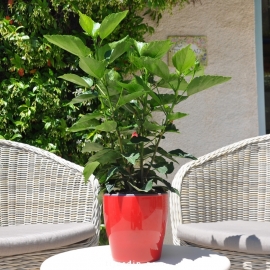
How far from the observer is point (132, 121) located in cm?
179

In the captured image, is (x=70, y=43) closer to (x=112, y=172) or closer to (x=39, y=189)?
(x=112, y=172)

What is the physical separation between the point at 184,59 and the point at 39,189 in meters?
1.40

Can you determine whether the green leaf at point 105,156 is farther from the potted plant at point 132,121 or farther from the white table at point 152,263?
the white table at point 152,263

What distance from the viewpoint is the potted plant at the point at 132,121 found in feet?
5.44

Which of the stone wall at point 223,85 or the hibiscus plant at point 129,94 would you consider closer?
the hibiscus plant at point 129,94

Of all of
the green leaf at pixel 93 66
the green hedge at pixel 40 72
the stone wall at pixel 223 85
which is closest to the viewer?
the green leaf at pixel 93 66

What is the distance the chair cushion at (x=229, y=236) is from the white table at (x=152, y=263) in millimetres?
317

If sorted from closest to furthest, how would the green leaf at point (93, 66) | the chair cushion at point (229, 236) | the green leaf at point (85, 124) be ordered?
the green leaf at point (93, 66) → the green leaf at point (85, 124) → the chair cushion at point (229, 236)

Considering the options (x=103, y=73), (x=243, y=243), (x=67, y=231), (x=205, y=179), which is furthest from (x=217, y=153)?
(x=103, y=73)

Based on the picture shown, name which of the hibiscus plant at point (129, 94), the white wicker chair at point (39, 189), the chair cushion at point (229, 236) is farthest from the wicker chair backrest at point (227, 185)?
the hibiscus plant at point (129, 94)

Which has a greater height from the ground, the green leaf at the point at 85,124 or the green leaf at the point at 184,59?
the green leaf at the point at 184,59

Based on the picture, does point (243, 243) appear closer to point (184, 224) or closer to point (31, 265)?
point (184, 224)

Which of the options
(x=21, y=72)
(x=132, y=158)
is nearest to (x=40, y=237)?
(x=132, y=158)

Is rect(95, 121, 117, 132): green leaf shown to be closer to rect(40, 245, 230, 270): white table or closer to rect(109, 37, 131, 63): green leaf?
rect(109, 37, 131, 63): green leaf
